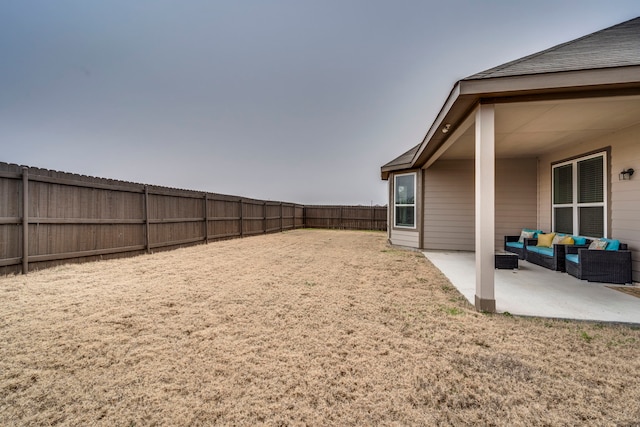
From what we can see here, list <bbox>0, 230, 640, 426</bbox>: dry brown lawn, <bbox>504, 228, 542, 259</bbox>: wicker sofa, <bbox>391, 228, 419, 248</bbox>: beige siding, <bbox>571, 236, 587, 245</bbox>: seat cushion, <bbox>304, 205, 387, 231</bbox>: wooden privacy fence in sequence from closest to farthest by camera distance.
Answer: <bbox>0, 230, 640, 426</bbox>: dry brown lawn → <bbox>571, 236, 587, 245</bbox>: seat cushion → <bbox>504, 228, 542, 259</bbox>: wicker sofa → <bbox>391, 228, 419, 248</bbox>: beige siding → <bbox>304, 205, 387, 231</bbox>: wooden privacy fence

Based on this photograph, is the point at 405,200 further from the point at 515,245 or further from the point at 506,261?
the point at 506,261

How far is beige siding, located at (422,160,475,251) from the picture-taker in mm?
7531

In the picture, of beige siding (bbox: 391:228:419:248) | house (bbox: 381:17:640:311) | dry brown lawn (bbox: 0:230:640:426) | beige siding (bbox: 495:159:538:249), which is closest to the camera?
dry brown lawn (bbox: 0:230:640:426)

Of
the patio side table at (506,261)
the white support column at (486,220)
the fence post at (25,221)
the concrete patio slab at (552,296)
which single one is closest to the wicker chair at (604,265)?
the concrete patio slab at (552,296)

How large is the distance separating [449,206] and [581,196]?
2772mm

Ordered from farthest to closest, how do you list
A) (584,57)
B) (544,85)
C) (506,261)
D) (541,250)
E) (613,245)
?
1. (541,250)
2. (506,261)
3. (613,245)
4. (584,57)
5. (544,85)

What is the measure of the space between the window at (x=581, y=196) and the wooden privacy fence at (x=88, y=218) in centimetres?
992

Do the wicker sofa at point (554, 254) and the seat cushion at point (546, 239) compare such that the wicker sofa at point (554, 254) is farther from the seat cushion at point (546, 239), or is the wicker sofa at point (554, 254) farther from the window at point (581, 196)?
the window at point (581, 196)

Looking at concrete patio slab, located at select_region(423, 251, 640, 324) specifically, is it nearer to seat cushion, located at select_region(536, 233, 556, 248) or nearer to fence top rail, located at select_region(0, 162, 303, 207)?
seat cushion, located at select_region(536, 233, 556, 248)

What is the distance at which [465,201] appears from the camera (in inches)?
297

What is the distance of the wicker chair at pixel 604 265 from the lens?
410 cm

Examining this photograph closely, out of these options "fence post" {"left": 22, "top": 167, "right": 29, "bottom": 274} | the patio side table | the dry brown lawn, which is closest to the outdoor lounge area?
the patio side table

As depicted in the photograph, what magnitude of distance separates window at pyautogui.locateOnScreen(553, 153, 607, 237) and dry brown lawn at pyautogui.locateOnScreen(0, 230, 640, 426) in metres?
3.40

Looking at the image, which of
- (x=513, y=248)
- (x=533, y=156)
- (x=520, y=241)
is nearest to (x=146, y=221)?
(x=513, y=248)
